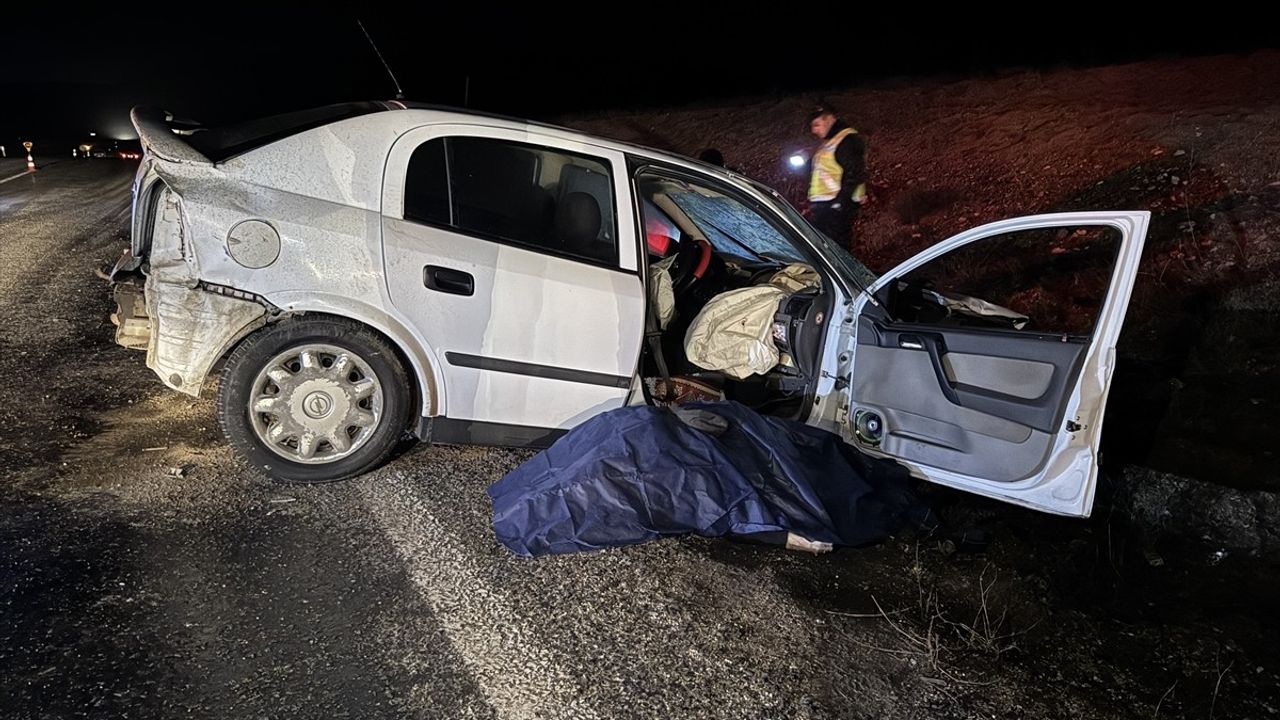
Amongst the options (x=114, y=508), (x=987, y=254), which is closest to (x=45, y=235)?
(x=114, y=508)

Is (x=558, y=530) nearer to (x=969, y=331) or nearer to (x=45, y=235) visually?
(x=969, y=331)

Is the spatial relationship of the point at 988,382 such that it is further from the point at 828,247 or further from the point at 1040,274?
the point at 1040,274

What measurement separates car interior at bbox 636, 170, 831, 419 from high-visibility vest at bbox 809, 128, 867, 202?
234 cm

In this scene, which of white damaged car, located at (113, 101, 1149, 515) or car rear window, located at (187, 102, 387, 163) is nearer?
white damaged car, located at (113, 101, 1149, 515)

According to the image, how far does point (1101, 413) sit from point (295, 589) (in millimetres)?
3134

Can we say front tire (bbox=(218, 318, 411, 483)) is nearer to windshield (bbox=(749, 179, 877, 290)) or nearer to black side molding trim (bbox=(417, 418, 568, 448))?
black side molding trim (bbox=(417, 418, 568, 448))

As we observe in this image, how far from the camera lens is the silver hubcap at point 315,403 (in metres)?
3.40

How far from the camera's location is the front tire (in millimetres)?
3355

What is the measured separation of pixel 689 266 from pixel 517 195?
136 centimetres

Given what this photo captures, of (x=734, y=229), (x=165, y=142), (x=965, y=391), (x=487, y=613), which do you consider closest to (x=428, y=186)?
(x=165, y=142)

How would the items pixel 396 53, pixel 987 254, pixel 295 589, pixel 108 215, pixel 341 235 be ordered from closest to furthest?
pixel 295 589
pixel 341 235
pixel 987 254
pixel 108 215
pixel 396 53

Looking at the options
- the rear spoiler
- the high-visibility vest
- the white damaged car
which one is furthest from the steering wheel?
the high-visibility vest

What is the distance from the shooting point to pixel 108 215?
1097cm

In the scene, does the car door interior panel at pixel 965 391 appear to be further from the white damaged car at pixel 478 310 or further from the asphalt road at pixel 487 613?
the asphalt road at pixel 487 613
